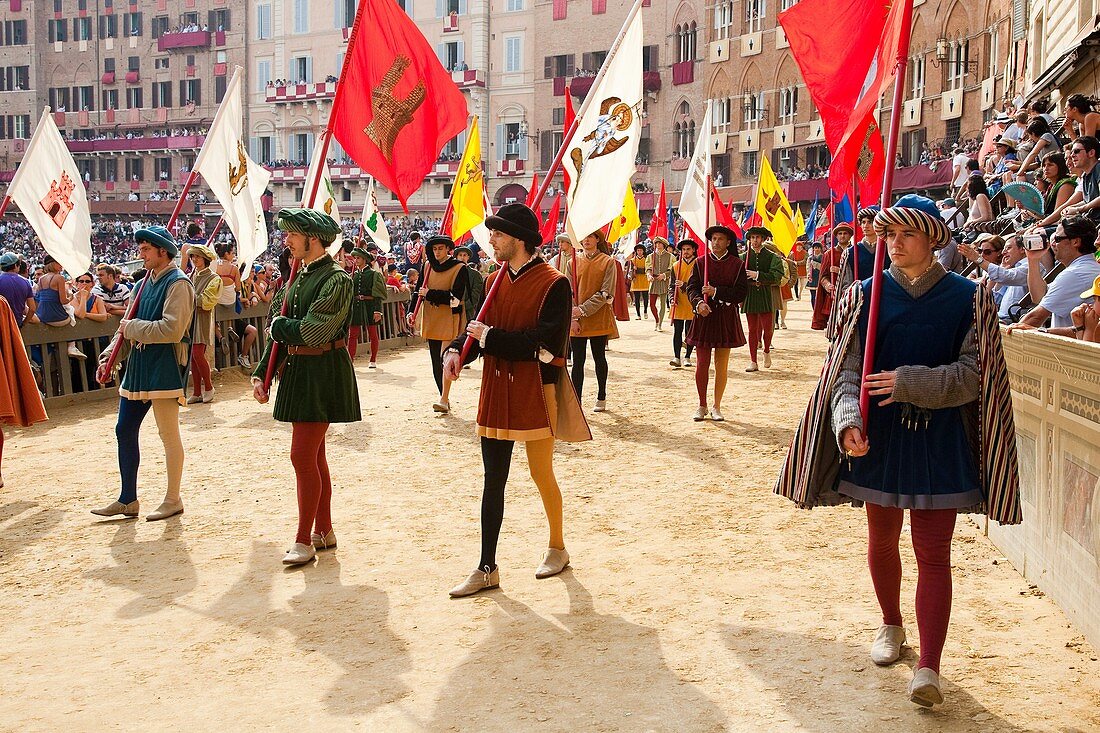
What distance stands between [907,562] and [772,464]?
2671 millimetres

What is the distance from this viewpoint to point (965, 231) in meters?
13.5

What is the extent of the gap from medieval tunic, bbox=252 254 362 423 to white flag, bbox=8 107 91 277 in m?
5.64

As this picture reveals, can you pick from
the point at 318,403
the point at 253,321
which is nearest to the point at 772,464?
the point at 318,403

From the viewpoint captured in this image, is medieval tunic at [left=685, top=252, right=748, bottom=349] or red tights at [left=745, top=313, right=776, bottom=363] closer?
medieval tunic at [left=685, top=252, right=748, bottom=349]

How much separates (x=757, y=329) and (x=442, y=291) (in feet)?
16.9

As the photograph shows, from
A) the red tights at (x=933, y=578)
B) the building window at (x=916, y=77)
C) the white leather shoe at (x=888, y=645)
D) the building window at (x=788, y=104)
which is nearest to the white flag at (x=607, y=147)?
the white leather shoe at (x=888, y=645)

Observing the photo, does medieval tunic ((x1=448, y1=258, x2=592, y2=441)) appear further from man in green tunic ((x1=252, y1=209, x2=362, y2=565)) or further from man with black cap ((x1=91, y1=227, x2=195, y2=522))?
man with black cap ((x1=91, y1=227, x2=195, y2=522))

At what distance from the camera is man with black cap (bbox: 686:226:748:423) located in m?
9.98

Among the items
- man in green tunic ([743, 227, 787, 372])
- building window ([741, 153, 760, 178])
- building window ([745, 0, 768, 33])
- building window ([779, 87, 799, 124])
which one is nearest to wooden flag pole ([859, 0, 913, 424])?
man in green tunic ([743, 227, 787, 372])

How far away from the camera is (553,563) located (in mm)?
5637

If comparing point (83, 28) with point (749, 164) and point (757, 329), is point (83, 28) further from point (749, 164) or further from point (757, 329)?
point (757, 329)

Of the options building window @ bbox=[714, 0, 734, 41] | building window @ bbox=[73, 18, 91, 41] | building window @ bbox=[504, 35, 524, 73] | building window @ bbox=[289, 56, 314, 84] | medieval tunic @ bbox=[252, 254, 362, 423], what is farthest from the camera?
building window @ bbox=[73, 18, 91, 41]

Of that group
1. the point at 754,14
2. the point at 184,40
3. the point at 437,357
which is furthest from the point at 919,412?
the point at 184,40

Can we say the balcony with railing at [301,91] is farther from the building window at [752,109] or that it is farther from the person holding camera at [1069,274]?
the person holding camera at [1069,274]
